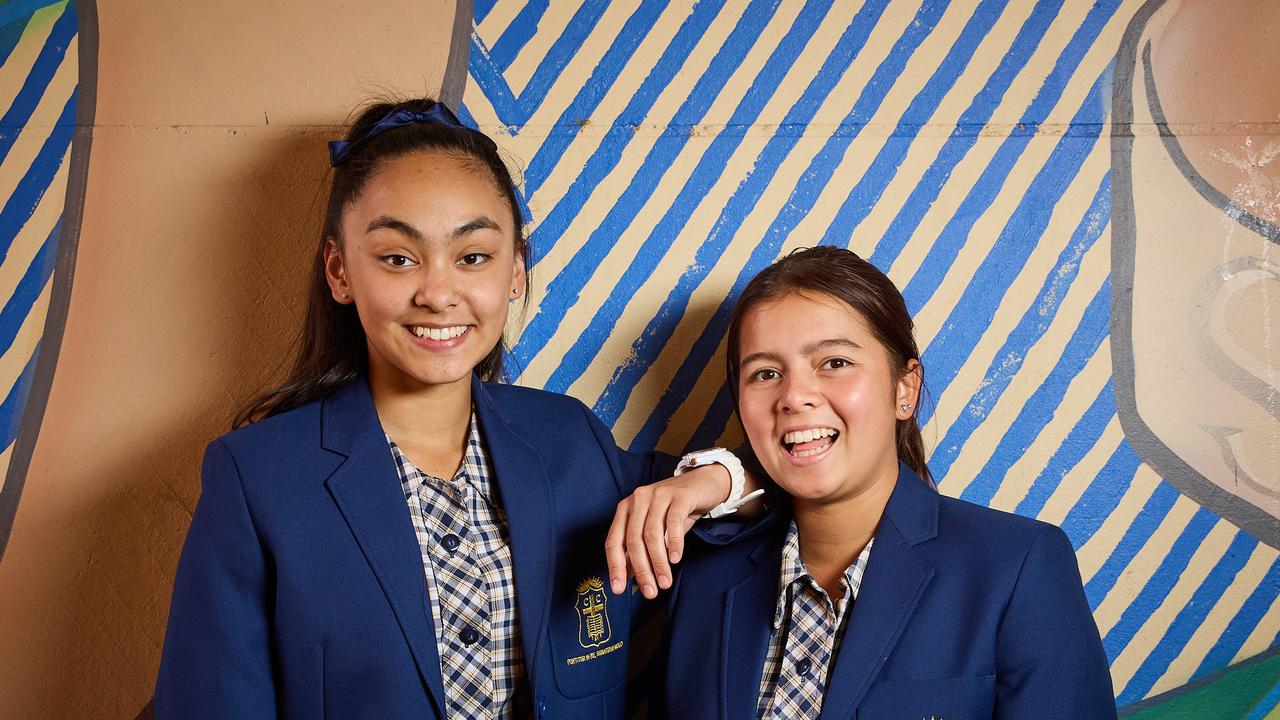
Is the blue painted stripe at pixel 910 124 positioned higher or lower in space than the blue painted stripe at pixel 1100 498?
higher

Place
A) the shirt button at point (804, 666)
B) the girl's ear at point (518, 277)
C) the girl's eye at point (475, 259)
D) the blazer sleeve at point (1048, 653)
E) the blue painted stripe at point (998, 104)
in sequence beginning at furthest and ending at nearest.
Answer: the blue painted stripe at point (998, 104) < the girl's ear at point (518, 277) < the girl's eye at point (475, 259) < the shirt button at point (804, 666) < the blazer sleeve at point (1048, 653)

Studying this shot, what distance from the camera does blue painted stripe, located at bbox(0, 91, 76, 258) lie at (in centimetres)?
211

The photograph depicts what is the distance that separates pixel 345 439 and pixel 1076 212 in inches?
63.5

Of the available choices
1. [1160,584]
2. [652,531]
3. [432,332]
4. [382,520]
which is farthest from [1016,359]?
[382,520]

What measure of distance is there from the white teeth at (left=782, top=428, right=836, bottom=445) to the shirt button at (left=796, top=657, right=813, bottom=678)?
0.36m

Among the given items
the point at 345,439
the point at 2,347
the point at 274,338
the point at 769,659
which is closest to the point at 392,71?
the point at 274,338

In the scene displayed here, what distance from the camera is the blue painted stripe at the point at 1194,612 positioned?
6.91 feet

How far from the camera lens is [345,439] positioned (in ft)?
5.34

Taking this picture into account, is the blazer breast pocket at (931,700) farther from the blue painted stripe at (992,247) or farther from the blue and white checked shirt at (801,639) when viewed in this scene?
the blue painted stripe at (992,247)

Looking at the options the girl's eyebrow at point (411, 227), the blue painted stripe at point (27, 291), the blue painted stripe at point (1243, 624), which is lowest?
the blue painted stripe at point (1243, 624)

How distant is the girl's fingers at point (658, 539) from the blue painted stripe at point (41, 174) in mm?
1584

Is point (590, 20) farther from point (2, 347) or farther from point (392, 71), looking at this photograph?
point (2, 347)

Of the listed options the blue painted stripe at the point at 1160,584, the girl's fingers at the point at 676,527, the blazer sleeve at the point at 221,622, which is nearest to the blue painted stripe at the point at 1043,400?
the blue painted stripe at the point at 1160,584

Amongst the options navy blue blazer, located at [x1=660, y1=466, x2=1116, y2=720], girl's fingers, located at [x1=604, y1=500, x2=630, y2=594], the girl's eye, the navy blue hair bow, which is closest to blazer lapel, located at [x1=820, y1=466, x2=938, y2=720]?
navy blue blazer, located at [x1=660, y1=466, x2=1116, y2=720]
